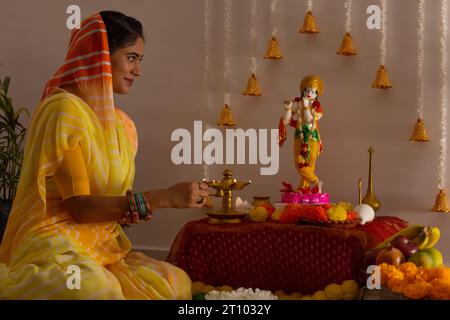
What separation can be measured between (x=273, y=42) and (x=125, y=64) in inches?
80.1

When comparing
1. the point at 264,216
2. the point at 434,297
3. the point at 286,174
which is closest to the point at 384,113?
the point at 286,174

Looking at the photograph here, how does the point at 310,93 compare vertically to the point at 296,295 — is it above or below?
above

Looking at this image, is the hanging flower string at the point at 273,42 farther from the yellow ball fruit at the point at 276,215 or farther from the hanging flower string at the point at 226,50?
the yellow ball fruit at the point at 276,215

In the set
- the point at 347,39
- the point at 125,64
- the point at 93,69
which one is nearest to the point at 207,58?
the point at 347,39

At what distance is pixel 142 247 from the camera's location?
4609 mm

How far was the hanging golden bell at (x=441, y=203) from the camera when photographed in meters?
3.76

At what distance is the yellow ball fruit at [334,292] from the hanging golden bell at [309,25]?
1.69m

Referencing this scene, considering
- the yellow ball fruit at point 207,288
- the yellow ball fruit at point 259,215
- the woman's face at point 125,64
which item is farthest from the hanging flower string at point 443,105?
the woman's face at point 125,64

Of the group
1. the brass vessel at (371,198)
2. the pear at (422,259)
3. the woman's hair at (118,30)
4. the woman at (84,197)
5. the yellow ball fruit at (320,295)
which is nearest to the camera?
the woman at (84,197)

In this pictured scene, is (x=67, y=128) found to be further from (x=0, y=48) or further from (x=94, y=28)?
(x=0, y=48)

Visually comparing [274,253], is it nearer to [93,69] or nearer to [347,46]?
[347,46]

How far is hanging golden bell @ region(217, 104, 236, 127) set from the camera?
420 cm

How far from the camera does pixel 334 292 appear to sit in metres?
2.99
